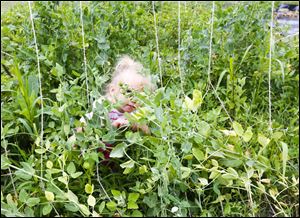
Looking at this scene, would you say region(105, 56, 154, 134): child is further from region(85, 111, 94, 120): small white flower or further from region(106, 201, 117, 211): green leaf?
region(106, 201, 117, 211): green leaf

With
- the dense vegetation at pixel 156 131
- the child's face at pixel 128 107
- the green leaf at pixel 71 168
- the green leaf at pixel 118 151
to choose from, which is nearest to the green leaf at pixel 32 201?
the dense vegetation at pixel 156 131

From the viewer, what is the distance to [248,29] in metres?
1.88

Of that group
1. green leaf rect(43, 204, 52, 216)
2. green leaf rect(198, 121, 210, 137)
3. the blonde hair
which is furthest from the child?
green leaf rect(43, 204, 52, 216)

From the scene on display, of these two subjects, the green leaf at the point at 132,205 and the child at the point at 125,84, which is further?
the child at the point at 125,84

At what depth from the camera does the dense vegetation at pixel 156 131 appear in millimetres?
1162

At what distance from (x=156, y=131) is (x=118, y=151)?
0.12 meters

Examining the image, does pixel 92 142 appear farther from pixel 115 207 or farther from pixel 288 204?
pixel 288 204

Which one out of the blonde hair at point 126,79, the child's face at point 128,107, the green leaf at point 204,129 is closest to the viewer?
the green leaf at point 204,129

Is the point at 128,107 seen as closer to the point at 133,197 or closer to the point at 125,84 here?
the point at 125,84

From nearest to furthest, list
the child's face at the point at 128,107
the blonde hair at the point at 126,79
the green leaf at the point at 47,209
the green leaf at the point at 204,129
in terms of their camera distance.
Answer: the green leaf at the point at 47,209 < the green leaf at the point at 204,129 < the child's face at the point at 128,107 < the blonde hair at the point at 126,79

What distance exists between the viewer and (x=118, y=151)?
119 cm

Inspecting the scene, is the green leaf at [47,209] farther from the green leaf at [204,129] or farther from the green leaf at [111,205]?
the green leaf at [204,129]

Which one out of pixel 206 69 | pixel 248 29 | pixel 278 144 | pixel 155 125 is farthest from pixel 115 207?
pixel 248 29

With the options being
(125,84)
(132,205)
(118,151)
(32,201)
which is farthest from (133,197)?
(125,84)
